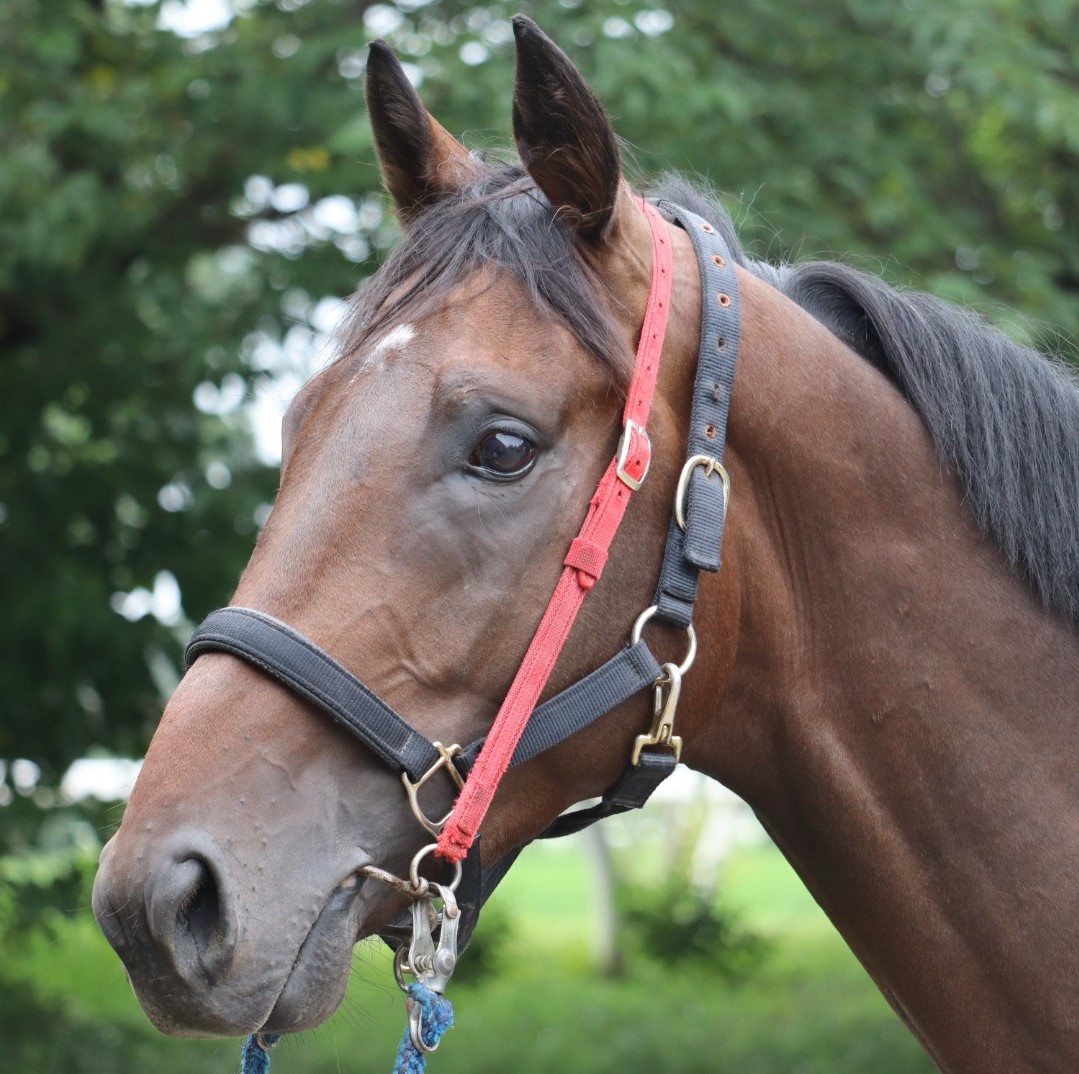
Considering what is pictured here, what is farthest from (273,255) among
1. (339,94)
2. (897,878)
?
(897,878)

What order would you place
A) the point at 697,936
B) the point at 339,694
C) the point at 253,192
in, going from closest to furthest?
the point at 339,694, the point at 253,192, the point at 697,936

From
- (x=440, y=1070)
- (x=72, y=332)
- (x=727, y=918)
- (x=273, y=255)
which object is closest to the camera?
(x=273, y=255)

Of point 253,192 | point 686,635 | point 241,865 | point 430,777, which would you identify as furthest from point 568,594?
point 253,192

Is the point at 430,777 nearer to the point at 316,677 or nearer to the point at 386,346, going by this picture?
the point at 316,677

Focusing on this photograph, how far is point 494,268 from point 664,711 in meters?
0.77

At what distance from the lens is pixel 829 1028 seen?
9203mm

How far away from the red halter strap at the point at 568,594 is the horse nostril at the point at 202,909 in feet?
1.09

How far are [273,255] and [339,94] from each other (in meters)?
0.71

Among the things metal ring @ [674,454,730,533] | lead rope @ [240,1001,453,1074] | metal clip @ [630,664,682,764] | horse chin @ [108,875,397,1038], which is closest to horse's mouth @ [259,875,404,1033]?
horse chin @ [108,875,397,1038]

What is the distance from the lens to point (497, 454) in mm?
1882

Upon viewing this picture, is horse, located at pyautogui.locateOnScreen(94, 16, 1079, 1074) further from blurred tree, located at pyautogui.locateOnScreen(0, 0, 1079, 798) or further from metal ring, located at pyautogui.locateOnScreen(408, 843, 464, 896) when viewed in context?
blurred tree, located at pyautogui.locateOnScreen(0, 0, 1079, 798)

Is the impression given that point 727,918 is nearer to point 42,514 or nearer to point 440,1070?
point 440,1070

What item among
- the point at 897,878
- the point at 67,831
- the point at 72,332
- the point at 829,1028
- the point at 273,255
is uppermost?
the point at 897,878

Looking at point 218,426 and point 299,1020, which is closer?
point 299,1020
